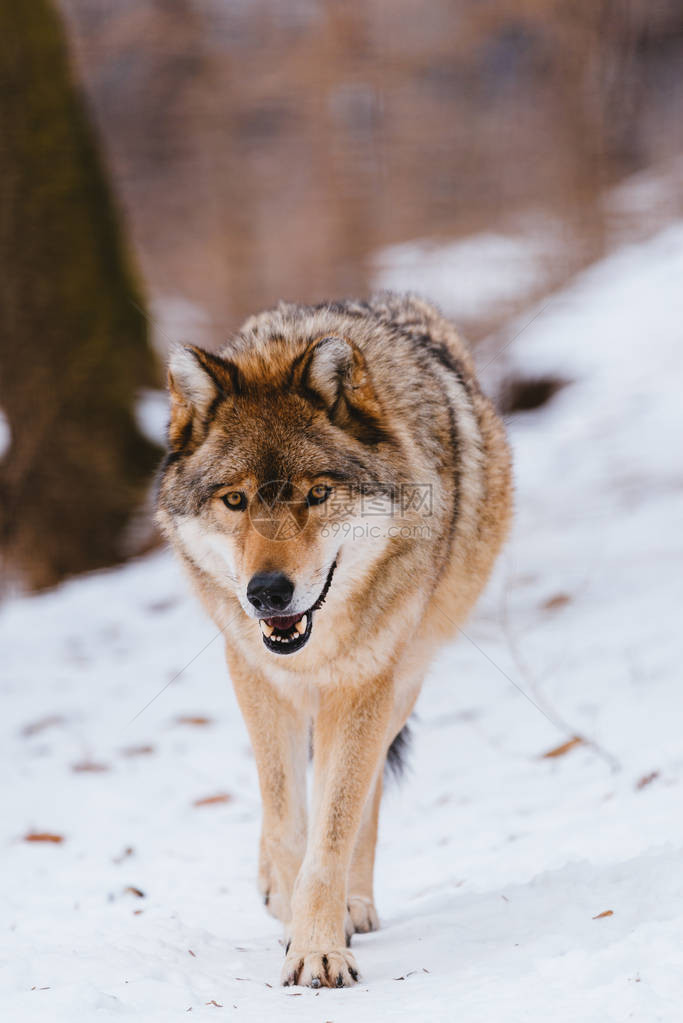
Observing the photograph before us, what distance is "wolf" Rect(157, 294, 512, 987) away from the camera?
3.12 m

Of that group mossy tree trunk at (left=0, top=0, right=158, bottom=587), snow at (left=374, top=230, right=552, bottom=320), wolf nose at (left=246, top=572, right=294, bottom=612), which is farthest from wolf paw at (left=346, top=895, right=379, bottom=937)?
snow at (left=374, top=230, right=552, bottom=320)

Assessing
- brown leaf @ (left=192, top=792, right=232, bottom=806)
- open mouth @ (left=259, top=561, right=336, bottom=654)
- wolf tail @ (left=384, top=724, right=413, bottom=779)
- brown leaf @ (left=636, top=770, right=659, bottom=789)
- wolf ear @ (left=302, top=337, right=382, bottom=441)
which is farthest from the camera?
brown leaf @ (left=192, top=792, right=232, bottom=806)

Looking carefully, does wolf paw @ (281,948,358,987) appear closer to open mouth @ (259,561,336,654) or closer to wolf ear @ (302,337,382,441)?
open mouth @ (259,561,336,654)

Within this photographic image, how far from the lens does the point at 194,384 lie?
3400mm

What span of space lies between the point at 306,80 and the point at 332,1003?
1440 centimetres

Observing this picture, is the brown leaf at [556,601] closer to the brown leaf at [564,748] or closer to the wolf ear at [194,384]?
the brown leaf at [564,748]

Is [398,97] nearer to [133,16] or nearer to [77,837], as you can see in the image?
[133,16]

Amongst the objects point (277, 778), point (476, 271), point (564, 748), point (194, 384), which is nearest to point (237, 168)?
point (476, 271)

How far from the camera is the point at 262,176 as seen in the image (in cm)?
1758

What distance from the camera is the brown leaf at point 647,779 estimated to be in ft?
12.0

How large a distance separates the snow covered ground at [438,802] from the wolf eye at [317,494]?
138 cm

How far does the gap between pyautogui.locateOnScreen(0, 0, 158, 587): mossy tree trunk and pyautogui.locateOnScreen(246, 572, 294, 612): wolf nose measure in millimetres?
4968

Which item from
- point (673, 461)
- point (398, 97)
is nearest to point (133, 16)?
point (398, 97)

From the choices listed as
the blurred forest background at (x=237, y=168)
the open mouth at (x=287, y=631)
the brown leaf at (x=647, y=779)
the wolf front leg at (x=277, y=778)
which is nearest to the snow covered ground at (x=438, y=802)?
the brown leaf at (x=647, y=779)
